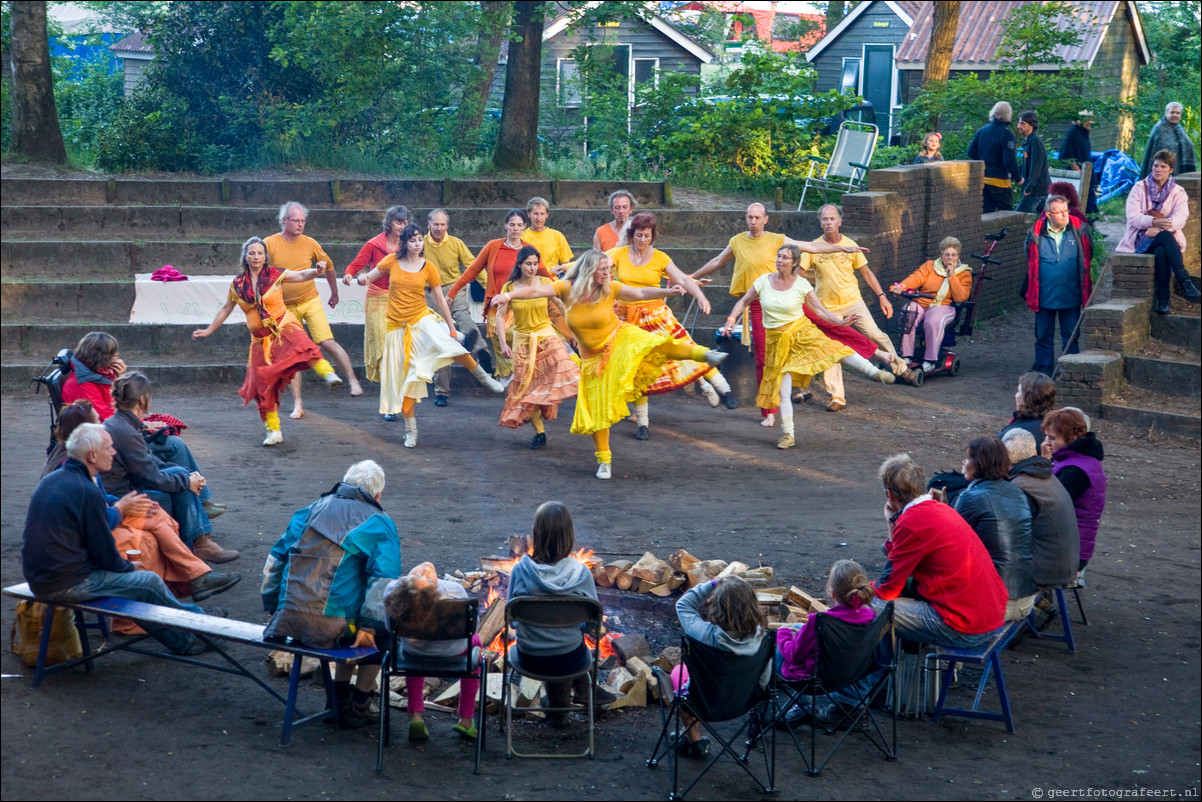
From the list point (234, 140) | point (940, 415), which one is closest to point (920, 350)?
point (940, 415)

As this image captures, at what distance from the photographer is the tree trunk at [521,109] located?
17.8m

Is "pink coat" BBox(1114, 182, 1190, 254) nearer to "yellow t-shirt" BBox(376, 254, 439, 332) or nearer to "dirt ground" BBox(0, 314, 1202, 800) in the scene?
"dirt ground" BBox(0, 314, 1202, 800)

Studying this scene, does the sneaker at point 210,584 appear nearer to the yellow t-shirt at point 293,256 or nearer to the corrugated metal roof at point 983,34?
the yellow t-shirt at point 293,256

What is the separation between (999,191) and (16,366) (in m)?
13.3

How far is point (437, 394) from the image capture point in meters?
12.7

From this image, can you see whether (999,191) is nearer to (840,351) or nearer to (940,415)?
(940,415)

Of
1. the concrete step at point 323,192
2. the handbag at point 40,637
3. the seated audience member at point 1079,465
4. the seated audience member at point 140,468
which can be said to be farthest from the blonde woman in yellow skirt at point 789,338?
the handbag at point 40,637

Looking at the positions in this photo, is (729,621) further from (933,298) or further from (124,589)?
(933,298)

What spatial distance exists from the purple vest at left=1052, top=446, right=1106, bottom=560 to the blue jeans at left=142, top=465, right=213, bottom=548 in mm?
5228

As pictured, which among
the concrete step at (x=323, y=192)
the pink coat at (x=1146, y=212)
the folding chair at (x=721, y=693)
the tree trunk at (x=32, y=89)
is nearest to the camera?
the folding chair at (x=721, y=693)

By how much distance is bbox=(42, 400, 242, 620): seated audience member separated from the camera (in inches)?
254

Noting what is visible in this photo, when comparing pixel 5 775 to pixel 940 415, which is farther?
pixel 940 415

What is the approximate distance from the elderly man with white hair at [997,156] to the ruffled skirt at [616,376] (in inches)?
363

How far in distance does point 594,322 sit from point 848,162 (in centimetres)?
949
